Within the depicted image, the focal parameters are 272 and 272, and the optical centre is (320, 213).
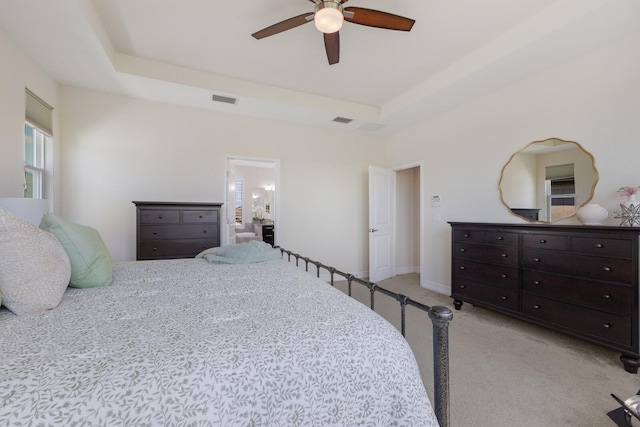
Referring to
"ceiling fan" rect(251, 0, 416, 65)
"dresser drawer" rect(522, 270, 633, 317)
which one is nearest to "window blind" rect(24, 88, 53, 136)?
"ceiling fan" rect(251, 0, 416, 65)

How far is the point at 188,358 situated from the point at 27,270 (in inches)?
34.1

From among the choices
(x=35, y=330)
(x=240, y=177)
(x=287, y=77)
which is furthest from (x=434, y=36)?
(x=240, y=177)

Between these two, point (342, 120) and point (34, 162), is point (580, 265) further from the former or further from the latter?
point (34, 162)

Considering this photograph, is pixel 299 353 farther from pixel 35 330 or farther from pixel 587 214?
pixel 587 214

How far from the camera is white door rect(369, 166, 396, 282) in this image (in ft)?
15.0

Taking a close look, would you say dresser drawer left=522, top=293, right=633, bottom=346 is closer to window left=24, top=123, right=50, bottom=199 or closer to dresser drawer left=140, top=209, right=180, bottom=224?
dresser drawer left=140, top=209, right=180, bottom=224

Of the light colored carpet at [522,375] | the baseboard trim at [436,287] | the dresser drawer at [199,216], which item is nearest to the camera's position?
the light colored carpet at [522,375]

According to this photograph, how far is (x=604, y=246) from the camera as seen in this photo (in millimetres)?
2090

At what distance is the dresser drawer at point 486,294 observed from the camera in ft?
8.86

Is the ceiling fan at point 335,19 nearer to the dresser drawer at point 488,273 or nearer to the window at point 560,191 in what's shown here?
the window at point 560,191

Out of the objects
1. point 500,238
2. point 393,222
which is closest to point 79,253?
point 500,238

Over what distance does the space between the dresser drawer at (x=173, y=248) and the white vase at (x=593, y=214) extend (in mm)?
3671

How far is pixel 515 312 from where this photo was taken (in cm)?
265

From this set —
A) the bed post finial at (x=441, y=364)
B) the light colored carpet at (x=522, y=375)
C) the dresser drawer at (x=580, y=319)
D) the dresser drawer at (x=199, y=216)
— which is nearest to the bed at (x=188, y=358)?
the bed post finial at (x=441, y=364)
